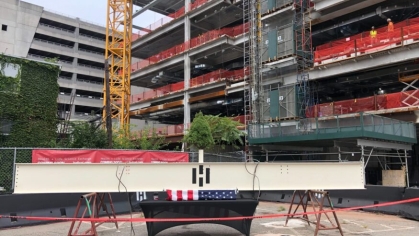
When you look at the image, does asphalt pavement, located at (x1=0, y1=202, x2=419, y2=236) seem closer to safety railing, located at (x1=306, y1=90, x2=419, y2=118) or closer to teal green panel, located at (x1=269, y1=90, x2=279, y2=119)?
safety railing, located at (x1=306, y1=90, x2=419, y2=118)

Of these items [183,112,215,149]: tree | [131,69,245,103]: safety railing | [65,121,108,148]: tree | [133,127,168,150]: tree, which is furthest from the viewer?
[131,69,245,103]: safety railing

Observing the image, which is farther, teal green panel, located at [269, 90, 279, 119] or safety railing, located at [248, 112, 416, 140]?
teal green panel, located at [269, 90, 279, 119]

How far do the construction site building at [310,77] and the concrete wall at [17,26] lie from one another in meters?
38.3

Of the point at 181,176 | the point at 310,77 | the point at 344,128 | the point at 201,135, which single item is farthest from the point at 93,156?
the point at 310,77

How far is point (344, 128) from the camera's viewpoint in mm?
19594

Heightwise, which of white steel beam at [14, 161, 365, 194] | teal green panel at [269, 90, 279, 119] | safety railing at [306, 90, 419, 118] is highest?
teal green panel at [269, 90, 279, 119]

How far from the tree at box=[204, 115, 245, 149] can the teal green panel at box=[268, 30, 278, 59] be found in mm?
6295

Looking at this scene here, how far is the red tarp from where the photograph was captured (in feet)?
50.5

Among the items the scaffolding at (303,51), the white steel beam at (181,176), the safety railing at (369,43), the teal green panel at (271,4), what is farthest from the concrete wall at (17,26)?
the white steel beam at (181,176)

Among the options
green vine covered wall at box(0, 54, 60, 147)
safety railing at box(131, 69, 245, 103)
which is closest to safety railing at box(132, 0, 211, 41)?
safety railing at box(131, 69, 245, 103)

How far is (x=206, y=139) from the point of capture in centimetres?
2850

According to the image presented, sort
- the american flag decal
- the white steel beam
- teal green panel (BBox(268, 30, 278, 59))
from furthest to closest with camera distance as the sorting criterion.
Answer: teal green panel (BBox(268, 30, 278, 59))
the american flag decal
the white steel beam

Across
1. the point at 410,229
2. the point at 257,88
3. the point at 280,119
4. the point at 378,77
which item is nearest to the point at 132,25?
the point at 257,88

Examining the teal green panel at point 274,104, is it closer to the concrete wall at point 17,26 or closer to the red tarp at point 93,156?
the red tarp at point 93,156
